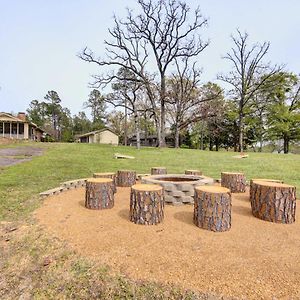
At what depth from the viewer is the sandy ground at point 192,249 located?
2.12m

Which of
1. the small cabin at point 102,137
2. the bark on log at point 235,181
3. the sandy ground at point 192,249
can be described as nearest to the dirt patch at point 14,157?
the sandy ground at point 192,249

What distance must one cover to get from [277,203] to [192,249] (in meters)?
1.89

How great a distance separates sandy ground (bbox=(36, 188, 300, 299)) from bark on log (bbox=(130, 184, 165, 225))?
13cm

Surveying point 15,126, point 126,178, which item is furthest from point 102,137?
point 126,178

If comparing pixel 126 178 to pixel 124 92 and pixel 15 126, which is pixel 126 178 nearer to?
pixel 124 92

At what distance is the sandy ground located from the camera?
2.12 m

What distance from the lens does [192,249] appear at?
107 inches

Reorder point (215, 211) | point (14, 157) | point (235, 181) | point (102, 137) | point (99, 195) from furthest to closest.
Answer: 1. point (102, 137)
2. point (14, 157)
3. point (235, 181)
4. point (99, 195)
5. point (215, 211)

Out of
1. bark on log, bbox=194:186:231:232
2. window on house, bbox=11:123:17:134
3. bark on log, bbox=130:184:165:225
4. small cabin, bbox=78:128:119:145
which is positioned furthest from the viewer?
small cabin, bbox=78:128:119:145

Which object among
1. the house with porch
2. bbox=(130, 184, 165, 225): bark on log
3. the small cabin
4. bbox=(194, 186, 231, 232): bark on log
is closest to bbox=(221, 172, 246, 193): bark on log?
bbox=(194, 186, 231, 232): bark on log

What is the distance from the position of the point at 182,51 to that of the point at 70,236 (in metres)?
20.1

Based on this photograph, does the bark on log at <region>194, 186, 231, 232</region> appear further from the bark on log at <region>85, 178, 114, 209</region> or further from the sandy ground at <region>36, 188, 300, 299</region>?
the bark on log at <region>85, 178, 114, 209</region>

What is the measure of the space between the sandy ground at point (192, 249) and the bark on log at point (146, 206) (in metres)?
0.13

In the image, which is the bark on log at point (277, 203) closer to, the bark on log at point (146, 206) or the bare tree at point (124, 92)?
the bark on log at point (146, 206)
